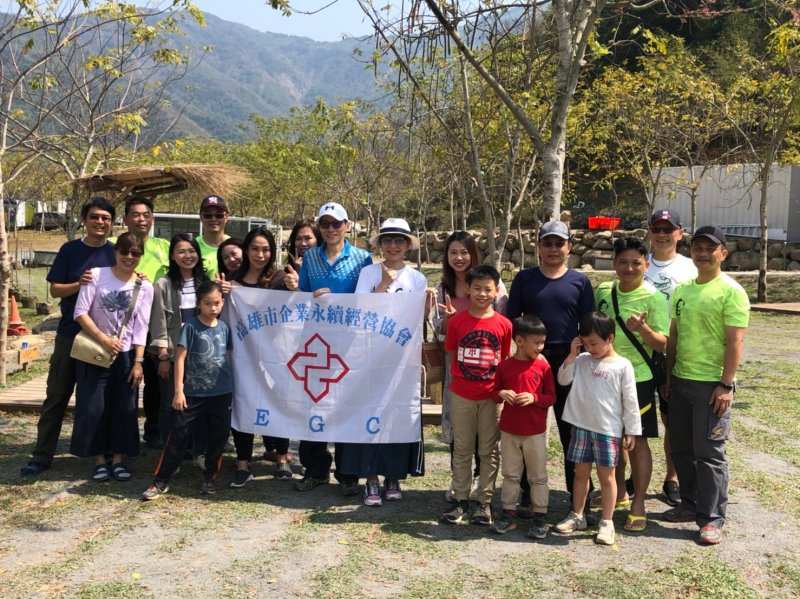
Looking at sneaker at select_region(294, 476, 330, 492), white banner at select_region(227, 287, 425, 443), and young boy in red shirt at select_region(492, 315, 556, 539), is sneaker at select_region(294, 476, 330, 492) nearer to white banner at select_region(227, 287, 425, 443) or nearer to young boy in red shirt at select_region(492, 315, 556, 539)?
white banner at select_region(227, 287, 425, 443)

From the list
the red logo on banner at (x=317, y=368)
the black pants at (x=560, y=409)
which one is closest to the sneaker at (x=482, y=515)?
the black pants at (x=560, y=409)

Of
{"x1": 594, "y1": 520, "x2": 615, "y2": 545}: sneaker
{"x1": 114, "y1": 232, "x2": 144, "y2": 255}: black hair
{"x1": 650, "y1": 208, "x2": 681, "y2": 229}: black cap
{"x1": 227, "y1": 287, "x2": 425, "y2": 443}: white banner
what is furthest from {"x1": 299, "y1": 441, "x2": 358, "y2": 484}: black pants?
{"x1": 650, "y1": 208, "x2": 681, "y2": 229}: black cap

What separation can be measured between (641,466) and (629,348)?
727 millimetres

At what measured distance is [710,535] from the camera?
4281 mm

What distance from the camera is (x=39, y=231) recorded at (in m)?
48.2

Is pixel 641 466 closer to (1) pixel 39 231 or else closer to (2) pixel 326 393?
(2) pixel 326 393

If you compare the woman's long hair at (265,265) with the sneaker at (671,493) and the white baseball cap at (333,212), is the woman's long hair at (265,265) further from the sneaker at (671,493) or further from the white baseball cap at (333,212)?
the sneaker at (671,493)

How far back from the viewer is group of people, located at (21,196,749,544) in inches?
172

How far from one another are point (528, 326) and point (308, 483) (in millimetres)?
1979

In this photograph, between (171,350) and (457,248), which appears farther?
(171,350)

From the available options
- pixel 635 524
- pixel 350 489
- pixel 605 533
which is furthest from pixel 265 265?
pixel 635 524

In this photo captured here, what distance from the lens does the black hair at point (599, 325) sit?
426cm

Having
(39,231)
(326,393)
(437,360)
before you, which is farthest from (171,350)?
(39,231)

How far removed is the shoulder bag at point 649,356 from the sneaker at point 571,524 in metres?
0.98
